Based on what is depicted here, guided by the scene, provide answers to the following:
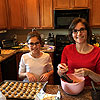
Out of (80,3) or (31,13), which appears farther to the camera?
(31,13)

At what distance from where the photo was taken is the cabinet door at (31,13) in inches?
128

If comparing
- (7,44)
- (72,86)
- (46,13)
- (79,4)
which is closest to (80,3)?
(79,4)

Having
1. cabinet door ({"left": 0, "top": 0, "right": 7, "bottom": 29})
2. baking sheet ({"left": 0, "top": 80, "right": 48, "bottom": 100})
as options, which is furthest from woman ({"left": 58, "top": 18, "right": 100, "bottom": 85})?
cabinet door ({"left": 0, "top": 0, "right": 7, "bottom": 29})

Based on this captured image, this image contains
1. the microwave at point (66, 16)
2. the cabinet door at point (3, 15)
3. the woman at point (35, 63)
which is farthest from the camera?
the microwave at point (66, 16)

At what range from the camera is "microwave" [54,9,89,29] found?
3.10 m

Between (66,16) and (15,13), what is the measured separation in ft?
4.19

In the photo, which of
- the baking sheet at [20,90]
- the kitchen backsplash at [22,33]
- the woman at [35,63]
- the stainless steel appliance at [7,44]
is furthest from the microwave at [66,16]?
the baking sheet at [20,90]

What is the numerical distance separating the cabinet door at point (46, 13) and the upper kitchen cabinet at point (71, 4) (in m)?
0.16

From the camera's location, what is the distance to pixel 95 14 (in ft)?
10.3

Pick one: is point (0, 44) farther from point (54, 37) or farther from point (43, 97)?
point (43, 97)

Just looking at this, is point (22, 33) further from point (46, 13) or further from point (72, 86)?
point (72, 86)

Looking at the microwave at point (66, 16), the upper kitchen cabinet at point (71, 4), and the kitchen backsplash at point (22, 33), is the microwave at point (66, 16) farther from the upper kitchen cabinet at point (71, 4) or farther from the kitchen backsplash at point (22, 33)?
the kitchen backsplash at point (22, 33)

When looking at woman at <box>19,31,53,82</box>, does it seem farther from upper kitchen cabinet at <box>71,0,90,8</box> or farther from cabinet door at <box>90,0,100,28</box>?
cabinet door at <box>90,0,100,28</box>

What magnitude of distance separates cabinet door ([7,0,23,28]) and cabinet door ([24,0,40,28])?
148 mm
